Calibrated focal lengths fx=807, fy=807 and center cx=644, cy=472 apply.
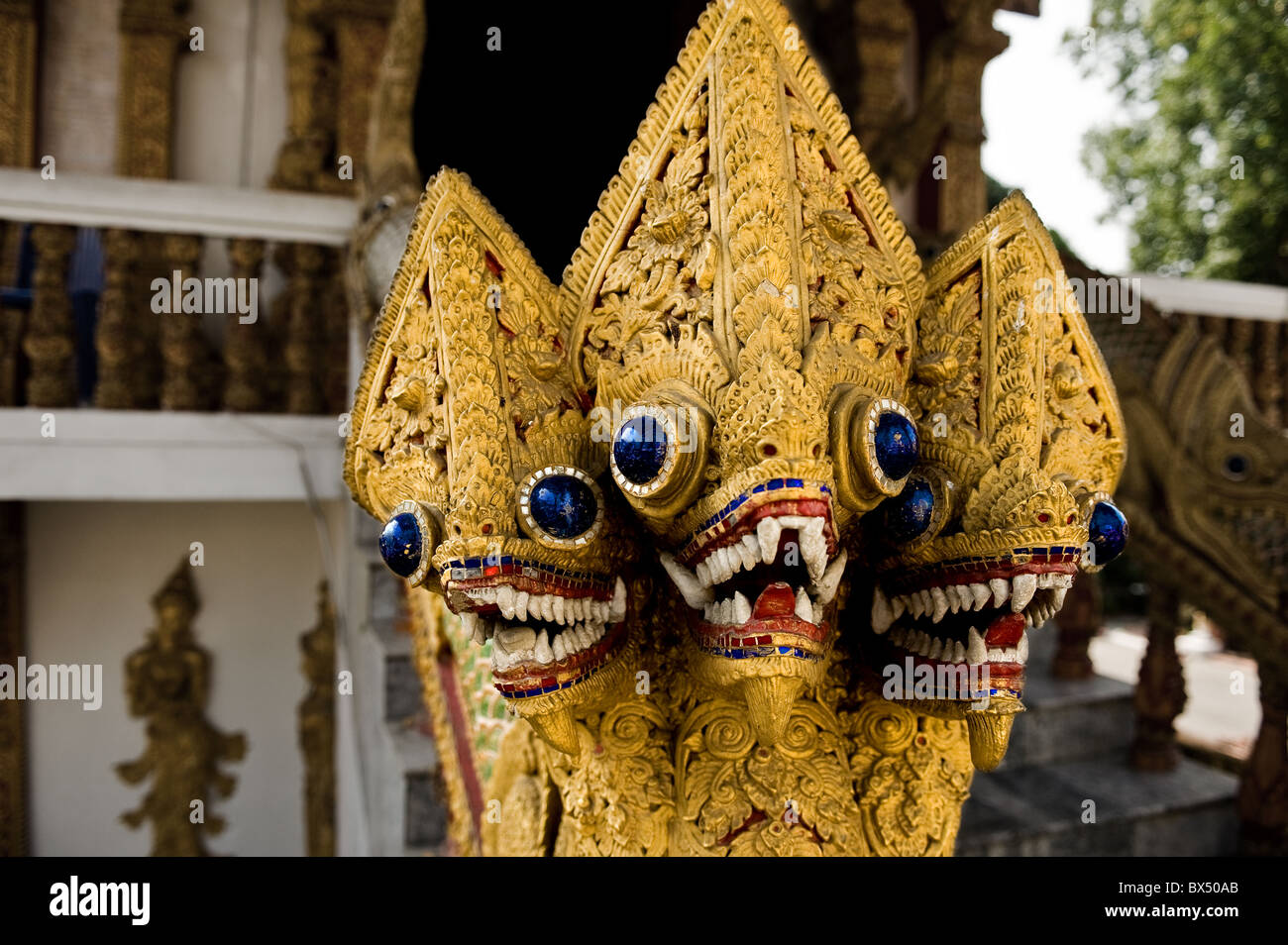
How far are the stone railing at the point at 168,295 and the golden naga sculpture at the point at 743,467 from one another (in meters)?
1.93

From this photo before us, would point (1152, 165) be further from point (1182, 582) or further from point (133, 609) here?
point (133, 609)

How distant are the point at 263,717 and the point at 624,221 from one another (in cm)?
328

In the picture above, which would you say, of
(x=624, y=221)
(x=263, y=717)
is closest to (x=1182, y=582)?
(x=624, y=221)

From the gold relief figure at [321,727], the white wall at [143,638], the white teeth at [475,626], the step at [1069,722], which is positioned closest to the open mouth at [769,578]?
the white teeth at [475,626]

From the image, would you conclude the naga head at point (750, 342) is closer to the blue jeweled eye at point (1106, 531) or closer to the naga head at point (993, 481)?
the naga head at point (993, 481)

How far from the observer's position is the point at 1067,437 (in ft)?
2.97

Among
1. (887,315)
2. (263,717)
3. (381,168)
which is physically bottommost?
(263,717)

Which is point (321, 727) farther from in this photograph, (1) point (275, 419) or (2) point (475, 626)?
(2) point (475, 626)

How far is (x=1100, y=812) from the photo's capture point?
2.19 metres

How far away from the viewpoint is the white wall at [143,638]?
10.5ft

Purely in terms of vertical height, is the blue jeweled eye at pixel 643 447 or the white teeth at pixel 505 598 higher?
the blue jeweled eye at pixel 643 447

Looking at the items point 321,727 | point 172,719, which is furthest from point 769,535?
point 172,719

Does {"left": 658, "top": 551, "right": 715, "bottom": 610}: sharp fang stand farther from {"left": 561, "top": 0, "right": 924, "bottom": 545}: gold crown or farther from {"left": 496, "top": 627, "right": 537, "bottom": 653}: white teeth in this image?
{"left": 496, "top": 627, "right": 537, "bottom": 653}: white teeth

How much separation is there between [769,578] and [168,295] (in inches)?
98.4
